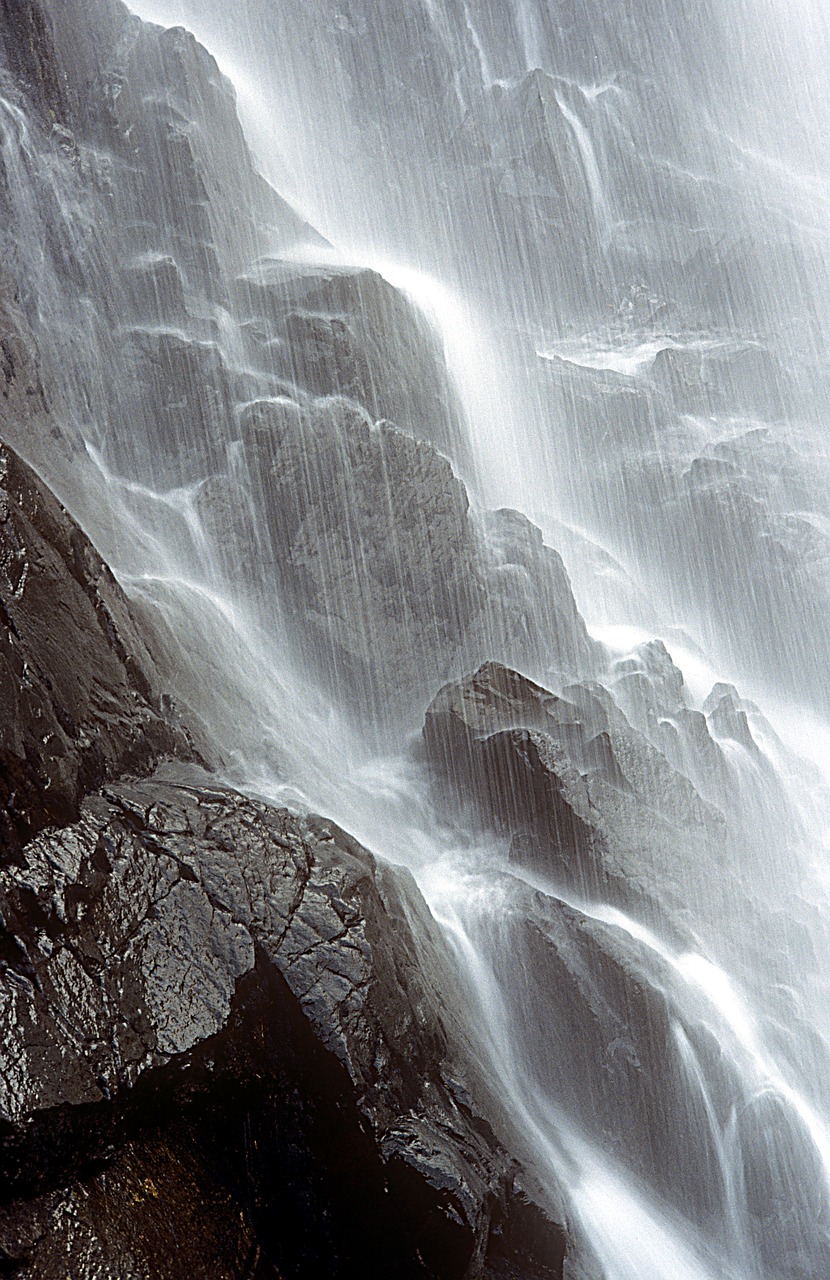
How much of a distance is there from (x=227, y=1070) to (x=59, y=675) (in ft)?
9.69

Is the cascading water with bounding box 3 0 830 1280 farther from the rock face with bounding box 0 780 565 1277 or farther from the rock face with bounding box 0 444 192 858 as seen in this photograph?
the rock face with bounding box 0 780 565 1277

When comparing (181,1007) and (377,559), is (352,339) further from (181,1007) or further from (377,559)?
(181,1007)

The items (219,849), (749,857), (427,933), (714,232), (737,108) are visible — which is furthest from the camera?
(737,108)

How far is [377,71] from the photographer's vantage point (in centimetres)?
3528

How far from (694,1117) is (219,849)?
6164 mm

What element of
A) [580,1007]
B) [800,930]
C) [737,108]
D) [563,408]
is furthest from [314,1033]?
[737,108]

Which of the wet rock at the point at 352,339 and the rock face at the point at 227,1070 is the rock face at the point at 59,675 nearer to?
the rock face at the point at 227,1070

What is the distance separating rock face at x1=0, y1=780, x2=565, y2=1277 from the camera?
5.31 metres

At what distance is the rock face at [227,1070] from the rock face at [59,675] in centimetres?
30

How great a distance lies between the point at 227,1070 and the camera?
6.11 m

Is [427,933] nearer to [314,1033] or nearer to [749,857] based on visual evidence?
[314,1033]

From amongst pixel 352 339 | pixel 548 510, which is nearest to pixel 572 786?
pixel 352 339

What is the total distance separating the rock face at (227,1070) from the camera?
17.4 ft

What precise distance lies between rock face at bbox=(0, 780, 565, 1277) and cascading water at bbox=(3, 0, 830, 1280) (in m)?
1.81
